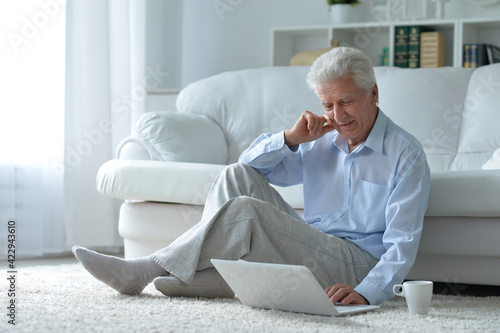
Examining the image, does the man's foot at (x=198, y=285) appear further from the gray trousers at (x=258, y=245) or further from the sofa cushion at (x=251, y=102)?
the sofa cushion at (x=251, y=102)

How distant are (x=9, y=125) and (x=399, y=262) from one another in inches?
86.4

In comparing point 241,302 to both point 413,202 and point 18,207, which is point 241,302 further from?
point 18,207

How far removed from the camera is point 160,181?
2621 millimetres

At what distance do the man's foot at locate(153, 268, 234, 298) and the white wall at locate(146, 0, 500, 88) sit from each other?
248cm

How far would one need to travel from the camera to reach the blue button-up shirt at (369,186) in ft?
6.01

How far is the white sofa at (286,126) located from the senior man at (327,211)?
10.9 inches

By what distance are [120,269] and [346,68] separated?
794 millimetres

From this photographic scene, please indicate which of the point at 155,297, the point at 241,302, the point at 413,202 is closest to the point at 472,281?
the point at 413,202

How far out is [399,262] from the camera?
5.95ft

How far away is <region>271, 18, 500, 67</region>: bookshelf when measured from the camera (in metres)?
3.73

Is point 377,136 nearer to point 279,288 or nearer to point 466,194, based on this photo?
point 466,194

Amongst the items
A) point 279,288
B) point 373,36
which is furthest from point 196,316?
point 373,36

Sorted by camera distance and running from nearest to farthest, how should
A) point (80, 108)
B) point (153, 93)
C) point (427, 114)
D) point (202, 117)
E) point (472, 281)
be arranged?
point (472, 281), point (427, 114), point (202, 117), point (80, 108), point (153, 93)

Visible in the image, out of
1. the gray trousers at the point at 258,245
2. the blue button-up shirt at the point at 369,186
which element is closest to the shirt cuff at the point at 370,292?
the blue button-up shirt at the point at 369,186
